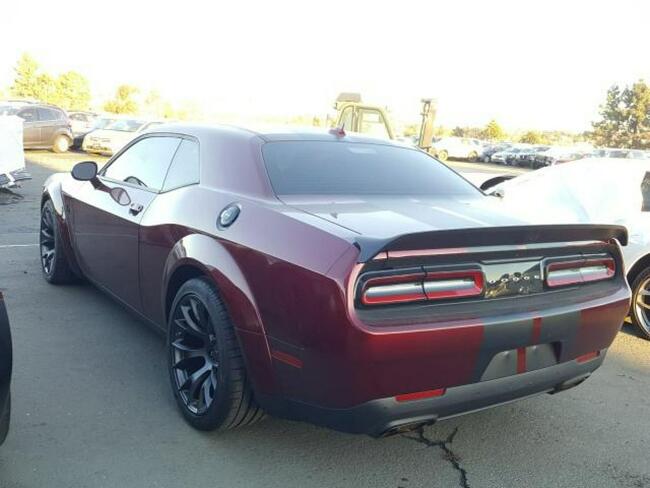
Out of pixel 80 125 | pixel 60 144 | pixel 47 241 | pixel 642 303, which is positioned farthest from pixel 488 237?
pixel 80 125

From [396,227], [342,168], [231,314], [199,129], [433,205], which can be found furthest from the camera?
[199,129]

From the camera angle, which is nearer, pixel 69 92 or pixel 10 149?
pixel 10 149

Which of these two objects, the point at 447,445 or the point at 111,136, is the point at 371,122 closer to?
the point at 111,136

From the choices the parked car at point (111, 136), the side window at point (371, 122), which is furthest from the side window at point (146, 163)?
the parked car at point (111, 136)

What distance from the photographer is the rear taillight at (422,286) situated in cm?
225

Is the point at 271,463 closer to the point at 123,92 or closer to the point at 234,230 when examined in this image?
the point at 234,230

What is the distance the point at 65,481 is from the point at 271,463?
848mm

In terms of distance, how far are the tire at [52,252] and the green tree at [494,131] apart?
6940 cm

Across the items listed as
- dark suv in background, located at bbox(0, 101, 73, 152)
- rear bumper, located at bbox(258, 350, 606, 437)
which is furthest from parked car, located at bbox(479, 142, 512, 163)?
rear bumper, located at bbox(258, 350, 606, 437)

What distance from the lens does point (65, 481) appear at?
8.16 ft

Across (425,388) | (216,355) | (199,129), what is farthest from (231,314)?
(199,129)

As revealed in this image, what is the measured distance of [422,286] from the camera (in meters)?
2.33

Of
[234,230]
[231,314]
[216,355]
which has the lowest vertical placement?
[216,355]

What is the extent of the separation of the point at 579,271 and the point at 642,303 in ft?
8.52
